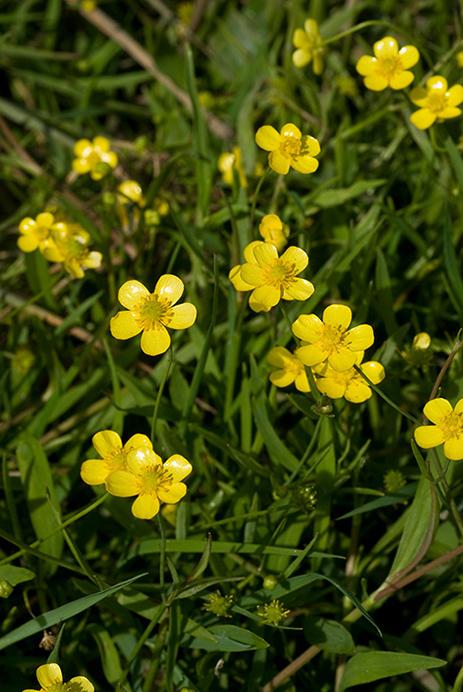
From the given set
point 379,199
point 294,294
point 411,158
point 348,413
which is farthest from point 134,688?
point 411,158

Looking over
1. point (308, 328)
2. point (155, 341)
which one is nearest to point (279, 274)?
point (308, 328)

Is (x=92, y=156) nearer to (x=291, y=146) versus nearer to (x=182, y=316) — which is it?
(x=291, y=146)

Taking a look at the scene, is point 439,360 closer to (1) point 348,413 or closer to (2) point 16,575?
(1) point 348,413

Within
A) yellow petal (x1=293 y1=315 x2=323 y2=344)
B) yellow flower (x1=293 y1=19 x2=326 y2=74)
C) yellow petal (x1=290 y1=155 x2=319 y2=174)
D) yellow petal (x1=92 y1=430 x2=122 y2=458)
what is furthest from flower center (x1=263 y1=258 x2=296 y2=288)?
yellow flower (x1=293 y1=19 x2=326 y2=74)

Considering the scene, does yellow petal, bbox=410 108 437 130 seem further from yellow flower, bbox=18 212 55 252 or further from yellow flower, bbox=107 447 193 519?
yellow flower, bbox=107 447 193 519

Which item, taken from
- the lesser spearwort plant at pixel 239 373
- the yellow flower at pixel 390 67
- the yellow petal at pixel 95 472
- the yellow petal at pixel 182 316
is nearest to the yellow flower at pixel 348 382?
the lesser spearwort plant at pixel 239 373

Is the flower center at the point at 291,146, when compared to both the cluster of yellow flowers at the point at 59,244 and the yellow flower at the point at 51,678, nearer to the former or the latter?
the cluster of yellow flowers at the point at 59,244
